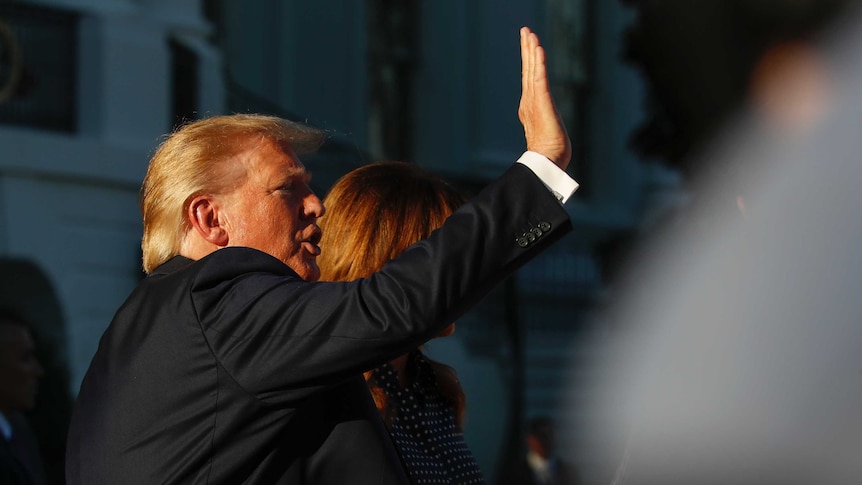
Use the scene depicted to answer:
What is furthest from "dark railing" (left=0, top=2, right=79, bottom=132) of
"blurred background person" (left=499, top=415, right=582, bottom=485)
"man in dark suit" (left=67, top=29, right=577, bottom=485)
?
"man in dark suit" (left=67, top=29, right=577, bottom=485)

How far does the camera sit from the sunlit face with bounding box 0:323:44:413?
4.14m

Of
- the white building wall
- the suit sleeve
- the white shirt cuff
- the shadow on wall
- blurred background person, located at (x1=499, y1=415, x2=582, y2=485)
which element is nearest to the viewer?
the suit sleeve

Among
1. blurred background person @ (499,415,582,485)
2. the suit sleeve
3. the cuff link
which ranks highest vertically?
the cuff link

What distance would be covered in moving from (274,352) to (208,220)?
278mm

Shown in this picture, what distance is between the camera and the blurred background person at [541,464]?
633cm

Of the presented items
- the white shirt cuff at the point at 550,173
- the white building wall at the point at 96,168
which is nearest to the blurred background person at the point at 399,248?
the white shirt cuff at the point at 550,173

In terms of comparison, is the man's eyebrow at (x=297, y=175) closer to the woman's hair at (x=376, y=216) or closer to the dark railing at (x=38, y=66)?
the woman's hair at (x=376, y=216)

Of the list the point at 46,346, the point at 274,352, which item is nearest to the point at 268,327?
the point at 274,352

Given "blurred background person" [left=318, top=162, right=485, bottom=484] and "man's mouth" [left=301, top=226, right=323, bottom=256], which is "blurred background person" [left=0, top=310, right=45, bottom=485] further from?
"man's mouth" [left=301, top=226, right=323, bottom=256]

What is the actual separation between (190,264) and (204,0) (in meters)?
4.51

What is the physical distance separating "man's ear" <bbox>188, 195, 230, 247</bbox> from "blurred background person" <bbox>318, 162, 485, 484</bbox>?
1.19 feet

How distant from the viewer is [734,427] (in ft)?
5.51

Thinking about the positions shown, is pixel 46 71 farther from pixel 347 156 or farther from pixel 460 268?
pixel 460 268

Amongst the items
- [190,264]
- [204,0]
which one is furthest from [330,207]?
[204,0]
